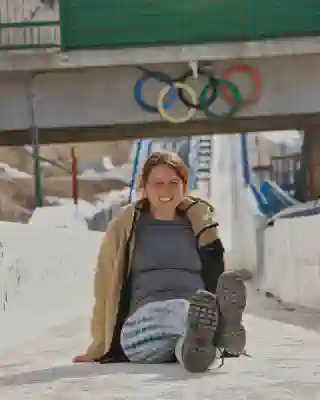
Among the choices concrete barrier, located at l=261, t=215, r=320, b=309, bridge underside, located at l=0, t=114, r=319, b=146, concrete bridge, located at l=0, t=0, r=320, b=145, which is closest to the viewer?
concrete barrier, located at l=261, t=215, r=320, b=309

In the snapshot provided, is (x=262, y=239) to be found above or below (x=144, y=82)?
below

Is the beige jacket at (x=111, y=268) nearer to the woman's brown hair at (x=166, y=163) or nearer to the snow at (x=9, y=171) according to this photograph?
the woman's brown hair at (x=166, y=163)

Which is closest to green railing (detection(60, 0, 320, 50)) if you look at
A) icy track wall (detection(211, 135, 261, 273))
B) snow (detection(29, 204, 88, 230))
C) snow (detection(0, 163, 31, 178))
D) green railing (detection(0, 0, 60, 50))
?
green railing (detection(0, 0, 60, 50))

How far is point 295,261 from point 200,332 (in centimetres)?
346

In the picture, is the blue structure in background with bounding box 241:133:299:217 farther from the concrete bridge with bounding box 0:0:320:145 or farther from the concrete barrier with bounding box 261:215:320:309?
the concrete bridge with bounding box 0:0:320:145

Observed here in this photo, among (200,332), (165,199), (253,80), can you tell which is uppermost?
(253,80)

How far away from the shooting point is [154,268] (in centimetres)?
235

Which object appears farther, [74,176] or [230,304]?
[74,176]

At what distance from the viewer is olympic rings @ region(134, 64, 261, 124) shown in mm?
5676

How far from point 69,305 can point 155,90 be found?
1.98m

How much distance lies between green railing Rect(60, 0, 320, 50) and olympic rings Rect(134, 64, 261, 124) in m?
0.27

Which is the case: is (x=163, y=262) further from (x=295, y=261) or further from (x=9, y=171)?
(x=9, y=171)

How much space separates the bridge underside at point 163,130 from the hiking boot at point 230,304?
4.31m

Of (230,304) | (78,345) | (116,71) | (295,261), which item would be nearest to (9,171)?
(116,71)
